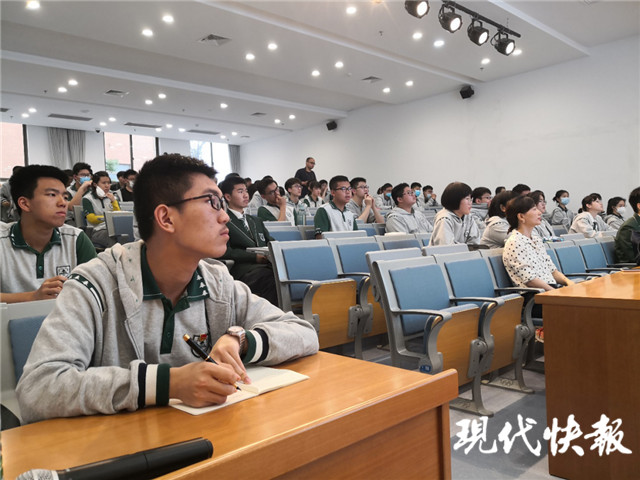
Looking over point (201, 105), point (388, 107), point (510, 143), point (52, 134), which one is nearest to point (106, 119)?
point (52, 134)

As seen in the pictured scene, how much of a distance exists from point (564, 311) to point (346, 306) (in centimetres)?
148

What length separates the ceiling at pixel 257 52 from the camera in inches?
267

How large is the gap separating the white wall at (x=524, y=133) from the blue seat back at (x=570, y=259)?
5.54 meters

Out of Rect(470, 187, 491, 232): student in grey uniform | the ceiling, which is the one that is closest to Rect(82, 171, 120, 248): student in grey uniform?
the ceiling

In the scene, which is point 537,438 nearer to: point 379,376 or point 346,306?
point 346,306

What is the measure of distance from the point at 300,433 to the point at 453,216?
11.9ft

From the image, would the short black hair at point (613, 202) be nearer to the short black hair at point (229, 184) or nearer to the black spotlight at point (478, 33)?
the black spotlight at point (478, 33)

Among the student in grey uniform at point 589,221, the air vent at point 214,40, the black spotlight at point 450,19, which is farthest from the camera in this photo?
the air vent at point 214,40

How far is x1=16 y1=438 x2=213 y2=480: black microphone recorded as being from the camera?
58 centimetres

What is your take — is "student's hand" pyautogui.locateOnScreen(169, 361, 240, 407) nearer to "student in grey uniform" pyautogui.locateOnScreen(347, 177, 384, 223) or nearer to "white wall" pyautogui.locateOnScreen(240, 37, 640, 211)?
"student in grey uniform" pyautogui.locateOnScreen(347, 177, 384, 223)

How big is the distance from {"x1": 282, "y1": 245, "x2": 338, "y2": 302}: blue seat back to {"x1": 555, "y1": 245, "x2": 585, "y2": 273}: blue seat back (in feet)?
6.49

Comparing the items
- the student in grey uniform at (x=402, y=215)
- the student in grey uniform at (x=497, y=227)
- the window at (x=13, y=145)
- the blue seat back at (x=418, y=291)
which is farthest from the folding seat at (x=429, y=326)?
the window at (x=13, y=145)

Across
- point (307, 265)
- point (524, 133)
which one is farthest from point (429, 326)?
point (524, 133)

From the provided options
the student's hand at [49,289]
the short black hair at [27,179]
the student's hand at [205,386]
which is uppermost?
the short black hair at [27,179]
